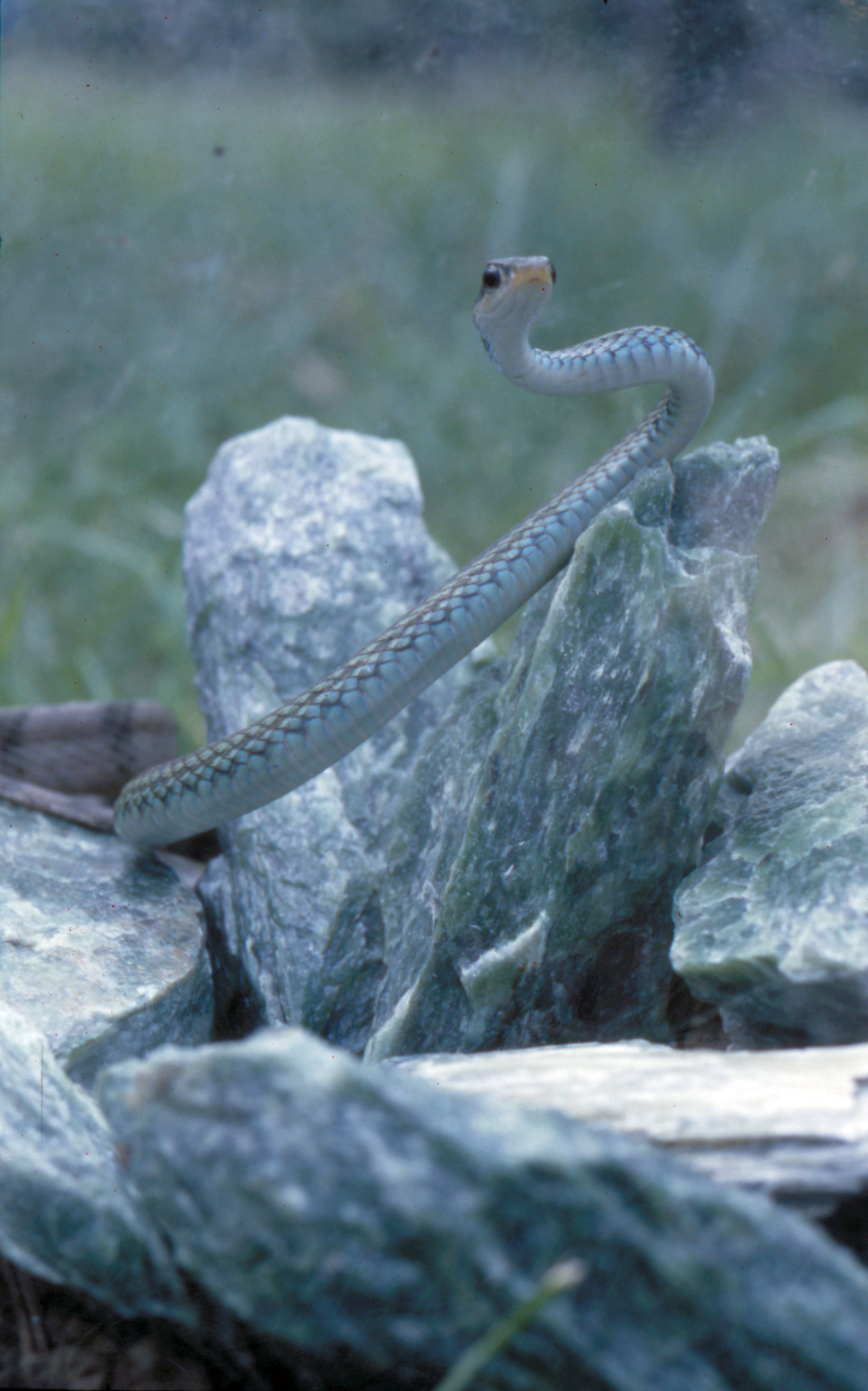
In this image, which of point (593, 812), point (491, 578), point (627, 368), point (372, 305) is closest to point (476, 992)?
point (593, 812)

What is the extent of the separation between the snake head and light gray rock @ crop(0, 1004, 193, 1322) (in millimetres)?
1437

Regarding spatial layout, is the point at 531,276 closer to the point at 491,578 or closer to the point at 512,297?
the point at 512,297

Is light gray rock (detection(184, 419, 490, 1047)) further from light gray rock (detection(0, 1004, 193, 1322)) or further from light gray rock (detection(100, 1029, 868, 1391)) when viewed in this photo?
light gray rock (detection(100, 1029, 868, 1391))

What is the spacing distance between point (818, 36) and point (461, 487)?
7.89ft

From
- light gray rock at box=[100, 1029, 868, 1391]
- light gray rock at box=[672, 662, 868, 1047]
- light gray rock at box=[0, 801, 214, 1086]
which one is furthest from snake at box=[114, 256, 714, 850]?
light gray rock at box=[100, 1029, 868, 1391]

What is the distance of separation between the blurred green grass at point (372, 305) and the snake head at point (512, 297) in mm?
895

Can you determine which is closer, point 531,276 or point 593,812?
point 593,812

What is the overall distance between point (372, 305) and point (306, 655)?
2.82 meters

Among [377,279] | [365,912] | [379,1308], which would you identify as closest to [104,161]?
[377,279]

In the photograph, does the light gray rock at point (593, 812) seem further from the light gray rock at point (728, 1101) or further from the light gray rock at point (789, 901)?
the light gray rock at point (728, 1101)

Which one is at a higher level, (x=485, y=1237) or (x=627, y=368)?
(x=627, y=368)

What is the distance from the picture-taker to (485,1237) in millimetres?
793

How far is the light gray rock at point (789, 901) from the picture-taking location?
4.01 ft

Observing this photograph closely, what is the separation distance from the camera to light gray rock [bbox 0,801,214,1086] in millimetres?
1645
